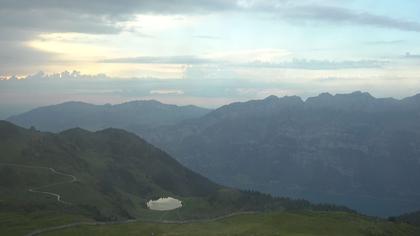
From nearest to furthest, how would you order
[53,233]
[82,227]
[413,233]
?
[53,233] → [82,227] → [413,233]

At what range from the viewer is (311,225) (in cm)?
15562

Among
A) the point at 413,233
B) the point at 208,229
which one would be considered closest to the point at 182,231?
the point at 208,229

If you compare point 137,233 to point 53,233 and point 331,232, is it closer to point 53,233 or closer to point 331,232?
point 53,233

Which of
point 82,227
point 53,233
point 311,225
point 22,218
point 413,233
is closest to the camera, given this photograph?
point 53,233

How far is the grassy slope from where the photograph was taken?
13750 centimetres

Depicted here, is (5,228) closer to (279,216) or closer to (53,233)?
(53,233)

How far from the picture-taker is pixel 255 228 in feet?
466

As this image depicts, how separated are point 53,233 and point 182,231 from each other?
32912mm

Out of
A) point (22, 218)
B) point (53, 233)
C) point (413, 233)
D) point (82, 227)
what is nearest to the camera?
point (53, 233)

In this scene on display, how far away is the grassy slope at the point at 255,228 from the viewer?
138m

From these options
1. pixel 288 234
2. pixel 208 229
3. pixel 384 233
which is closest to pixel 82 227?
pixel 208 229

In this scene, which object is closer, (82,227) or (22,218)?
(82,227)

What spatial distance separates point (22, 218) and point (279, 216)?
8213 centimetres

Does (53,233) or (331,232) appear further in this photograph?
(331,232)
